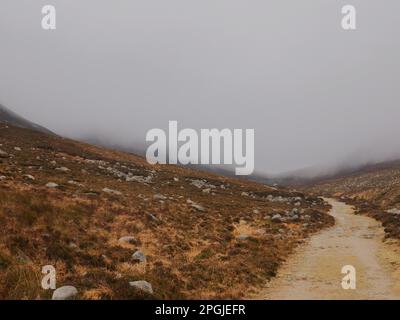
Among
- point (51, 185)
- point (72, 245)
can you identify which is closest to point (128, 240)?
point (72, 245)

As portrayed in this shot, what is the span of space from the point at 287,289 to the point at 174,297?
16.9ft

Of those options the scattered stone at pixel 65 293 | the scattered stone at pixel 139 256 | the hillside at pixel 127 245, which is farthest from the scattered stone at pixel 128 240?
the scattered stone at pixel 65 293

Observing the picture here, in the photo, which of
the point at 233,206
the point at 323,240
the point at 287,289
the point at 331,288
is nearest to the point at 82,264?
the point at 287,289

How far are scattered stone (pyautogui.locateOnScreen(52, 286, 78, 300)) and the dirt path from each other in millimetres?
7170

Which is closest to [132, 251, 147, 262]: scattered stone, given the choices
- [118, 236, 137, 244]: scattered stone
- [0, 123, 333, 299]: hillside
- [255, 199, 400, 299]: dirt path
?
[0, 123, 333, 299]: hillside

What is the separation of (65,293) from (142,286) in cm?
285

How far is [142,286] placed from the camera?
14.3 m

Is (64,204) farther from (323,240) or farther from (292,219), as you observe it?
(292,219)

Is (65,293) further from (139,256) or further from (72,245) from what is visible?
(139,256)

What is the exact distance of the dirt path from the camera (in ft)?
51.7

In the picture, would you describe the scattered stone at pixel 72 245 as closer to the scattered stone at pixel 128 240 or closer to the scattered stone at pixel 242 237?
the scattered stone at pixel 128 240

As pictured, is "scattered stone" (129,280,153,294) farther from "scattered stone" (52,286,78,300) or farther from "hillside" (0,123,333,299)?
"scattered stone" (52,286,78,300)

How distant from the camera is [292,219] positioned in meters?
38.6
